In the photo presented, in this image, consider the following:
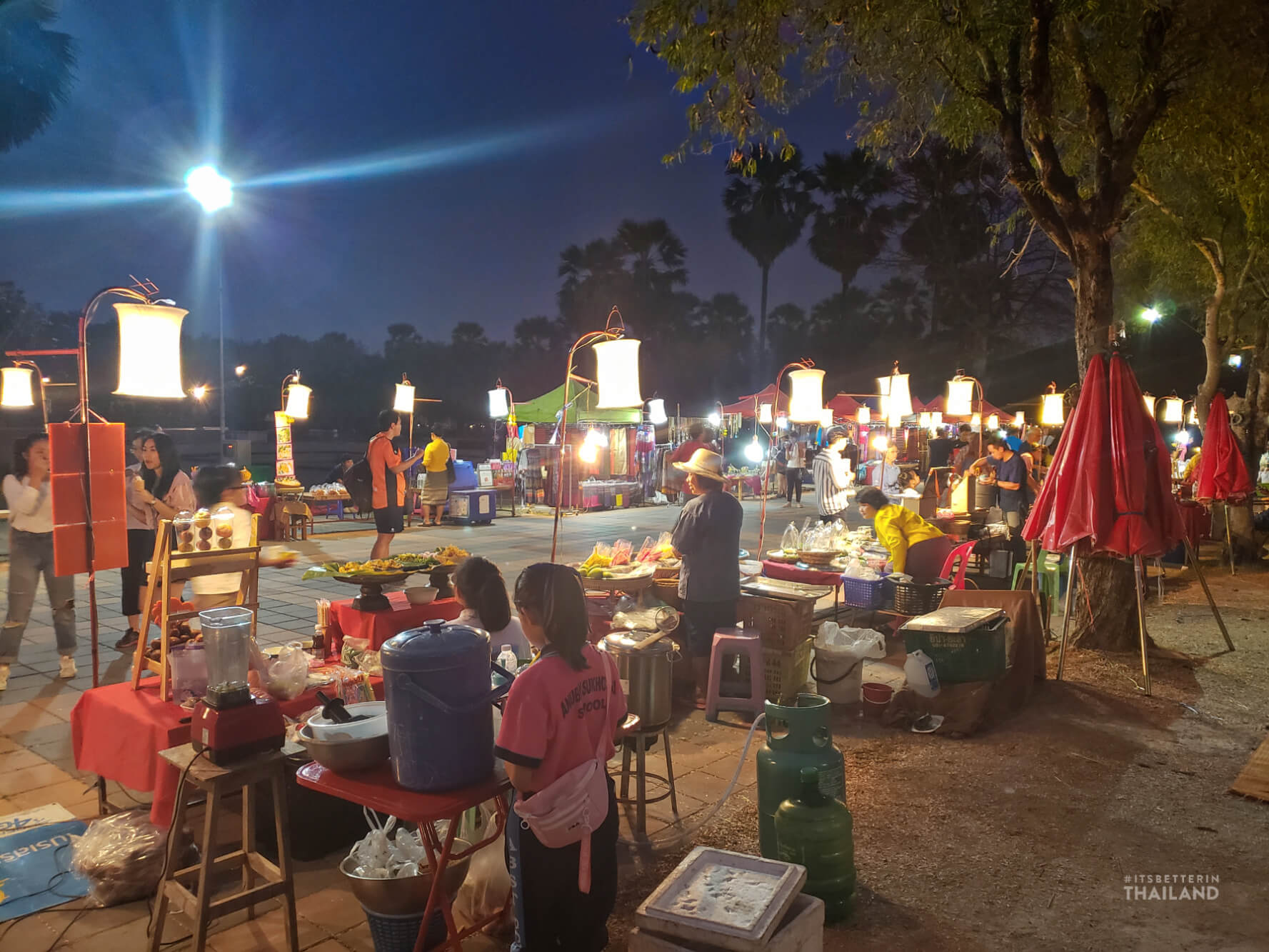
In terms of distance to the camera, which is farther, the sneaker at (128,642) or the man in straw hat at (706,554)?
the sneaker at (128,642)

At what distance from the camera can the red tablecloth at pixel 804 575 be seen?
25.4ft

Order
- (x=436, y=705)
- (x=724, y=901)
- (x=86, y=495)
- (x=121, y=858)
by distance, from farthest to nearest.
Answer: (x=86, y=495)
(x=121, y=858)
(x=436, y=705)
(x=724, y=901)

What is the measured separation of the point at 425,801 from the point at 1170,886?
3.46m

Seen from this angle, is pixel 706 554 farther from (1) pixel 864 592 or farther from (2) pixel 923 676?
(1) pixel 864 592

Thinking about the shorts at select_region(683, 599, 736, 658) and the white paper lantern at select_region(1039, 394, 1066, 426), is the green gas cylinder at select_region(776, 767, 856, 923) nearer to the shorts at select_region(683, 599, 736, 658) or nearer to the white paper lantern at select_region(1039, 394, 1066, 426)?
the shorts at select_region(683, 599, 736, 658)

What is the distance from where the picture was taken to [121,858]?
357 cm

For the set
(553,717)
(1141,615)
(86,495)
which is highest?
(86,495)

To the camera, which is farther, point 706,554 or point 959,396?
point 959,396

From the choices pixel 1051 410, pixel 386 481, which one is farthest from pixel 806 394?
pixel 1051 410

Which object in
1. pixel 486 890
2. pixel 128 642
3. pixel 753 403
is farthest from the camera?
pixel 753 403

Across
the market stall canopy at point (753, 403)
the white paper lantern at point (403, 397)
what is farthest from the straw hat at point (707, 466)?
the market stall canopy at point (753, 403)

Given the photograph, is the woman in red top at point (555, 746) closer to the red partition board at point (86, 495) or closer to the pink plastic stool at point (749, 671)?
the pink plastic stool at point (749, 671)

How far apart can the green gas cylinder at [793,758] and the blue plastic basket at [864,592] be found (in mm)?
4147

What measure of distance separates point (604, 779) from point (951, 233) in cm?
3944
